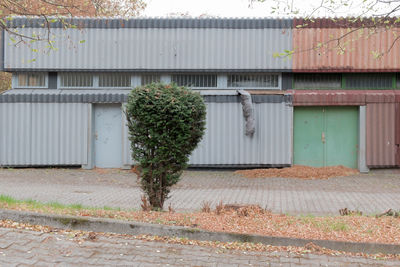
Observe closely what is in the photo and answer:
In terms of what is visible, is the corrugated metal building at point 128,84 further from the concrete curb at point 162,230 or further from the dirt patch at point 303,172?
the concrete curb at point 162,230

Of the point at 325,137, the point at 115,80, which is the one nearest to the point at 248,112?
the point at 325,137

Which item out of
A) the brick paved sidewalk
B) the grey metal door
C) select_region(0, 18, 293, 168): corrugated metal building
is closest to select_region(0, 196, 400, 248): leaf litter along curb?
the brick paved sidewalk

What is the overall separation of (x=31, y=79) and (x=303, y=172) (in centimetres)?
1083

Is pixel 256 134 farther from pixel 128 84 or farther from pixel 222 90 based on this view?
pixel 128 84

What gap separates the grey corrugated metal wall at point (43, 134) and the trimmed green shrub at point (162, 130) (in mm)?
9323

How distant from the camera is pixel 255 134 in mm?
16031

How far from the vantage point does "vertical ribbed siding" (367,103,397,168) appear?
15555 mm

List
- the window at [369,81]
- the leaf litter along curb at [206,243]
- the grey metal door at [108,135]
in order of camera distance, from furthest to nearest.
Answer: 1. the window at [369,81]
2. the grey metal door at [108,135]
3. the leaf litter along curb at [206,243]

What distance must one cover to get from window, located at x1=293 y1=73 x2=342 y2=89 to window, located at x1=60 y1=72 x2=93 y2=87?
25.8 ft

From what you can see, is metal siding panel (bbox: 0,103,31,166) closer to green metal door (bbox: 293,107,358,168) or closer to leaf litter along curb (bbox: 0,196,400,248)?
leaf litter along curb (bbox: 0,196,400,248)

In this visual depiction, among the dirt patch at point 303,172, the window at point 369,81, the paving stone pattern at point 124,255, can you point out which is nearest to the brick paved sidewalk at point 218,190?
the dirt patch at point 303,172

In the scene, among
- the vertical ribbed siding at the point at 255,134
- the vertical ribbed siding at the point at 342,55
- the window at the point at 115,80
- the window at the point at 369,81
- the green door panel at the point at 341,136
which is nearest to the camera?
the vertical ribbed siding at the point at 255,134

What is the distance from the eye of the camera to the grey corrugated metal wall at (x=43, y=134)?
1620cm

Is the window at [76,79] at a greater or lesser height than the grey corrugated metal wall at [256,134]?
greater
